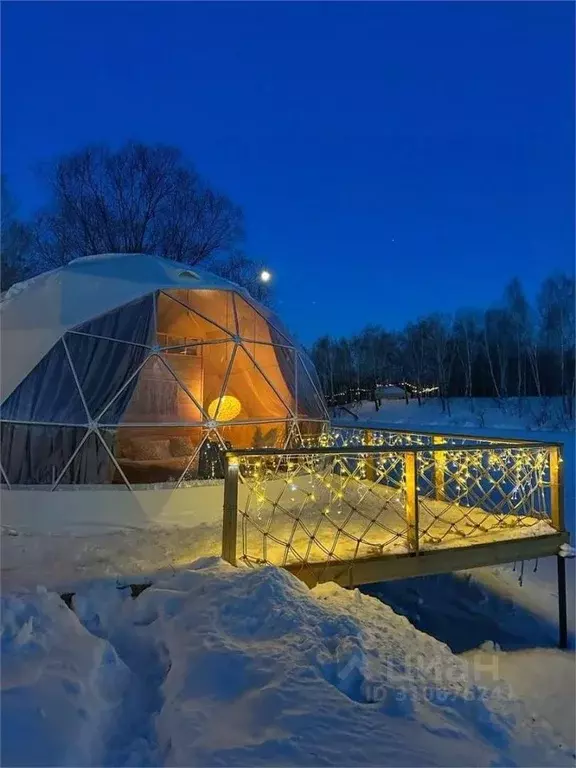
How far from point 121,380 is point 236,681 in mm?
4396

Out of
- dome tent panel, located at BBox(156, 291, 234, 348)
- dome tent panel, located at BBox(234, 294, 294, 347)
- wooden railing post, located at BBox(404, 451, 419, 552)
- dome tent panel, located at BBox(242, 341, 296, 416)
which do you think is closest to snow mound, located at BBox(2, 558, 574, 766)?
wooden railing post, located at BBox(404, 451, 419, 552)

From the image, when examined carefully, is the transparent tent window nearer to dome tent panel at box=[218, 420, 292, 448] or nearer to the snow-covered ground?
dome tent panel at box=[218, 420, 292, 448]

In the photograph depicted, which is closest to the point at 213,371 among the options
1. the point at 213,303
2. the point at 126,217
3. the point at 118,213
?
the point at 213,303

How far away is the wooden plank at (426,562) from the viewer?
448cm

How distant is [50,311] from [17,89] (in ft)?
31.5

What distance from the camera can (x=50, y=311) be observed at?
6668mm

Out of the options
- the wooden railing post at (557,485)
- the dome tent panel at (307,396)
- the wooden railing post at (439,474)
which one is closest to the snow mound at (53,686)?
the wooden railing post at (557,485)

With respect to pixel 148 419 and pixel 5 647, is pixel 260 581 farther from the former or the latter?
pixel 148 419

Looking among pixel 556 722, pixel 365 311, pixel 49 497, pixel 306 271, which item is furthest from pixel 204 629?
pixel 365 311

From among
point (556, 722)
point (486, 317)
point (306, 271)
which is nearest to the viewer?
point (556, 722)

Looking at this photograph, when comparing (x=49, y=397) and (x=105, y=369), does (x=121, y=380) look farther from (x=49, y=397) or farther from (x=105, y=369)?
(x=49, y=397)

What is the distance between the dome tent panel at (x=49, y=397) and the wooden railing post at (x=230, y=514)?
8.06ft

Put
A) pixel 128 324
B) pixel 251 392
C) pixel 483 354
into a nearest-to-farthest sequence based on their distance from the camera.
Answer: pixel 128 324 → pixel 251 392 → pixel 483 354

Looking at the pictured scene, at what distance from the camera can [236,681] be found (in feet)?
8.45
